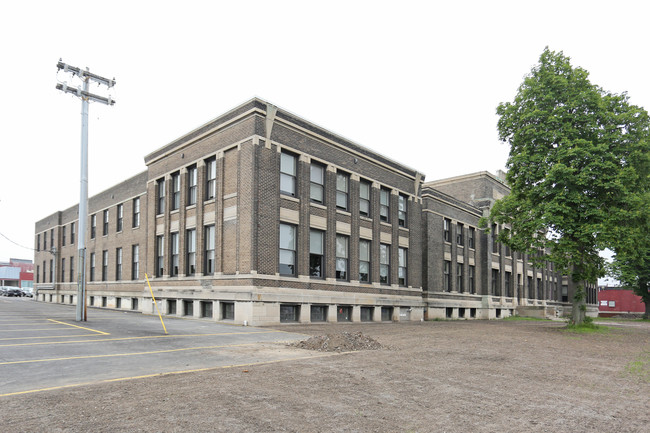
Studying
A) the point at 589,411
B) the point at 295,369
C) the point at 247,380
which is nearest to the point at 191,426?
the point at 247,380

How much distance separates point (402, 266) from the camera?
31.5 meters

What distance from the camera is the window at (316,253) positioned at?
79.9 ft

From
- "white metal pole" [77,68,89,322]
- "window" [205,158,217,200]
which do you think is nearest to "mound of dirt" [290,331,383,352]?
"white metal pole" [77,68,89,322]

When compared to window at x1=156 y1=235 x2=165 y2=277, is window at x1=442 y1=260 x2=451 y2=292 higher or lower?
lower

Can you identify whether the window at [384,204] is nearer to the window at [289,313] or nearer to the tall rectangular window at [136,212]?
the window at [289,313]

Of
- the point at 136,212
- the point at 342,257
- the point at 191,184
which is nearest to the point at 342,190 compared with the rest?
the point at 342,257

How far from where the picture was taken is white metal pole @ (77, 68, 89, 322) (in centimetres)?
1928

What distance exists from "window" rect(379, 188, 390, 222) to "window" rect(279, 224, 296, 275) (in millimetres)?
8272

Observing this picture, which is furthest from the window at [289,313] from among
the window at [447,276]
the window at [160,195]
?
the window at [447,276]

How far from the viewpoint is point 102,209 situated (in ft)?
125

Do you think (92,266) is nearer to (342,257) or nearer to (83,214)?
(83,214)

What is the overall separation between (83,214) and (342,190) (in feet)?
45.0

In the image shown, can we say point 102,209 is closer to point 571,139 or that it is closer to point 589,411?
point 571,139

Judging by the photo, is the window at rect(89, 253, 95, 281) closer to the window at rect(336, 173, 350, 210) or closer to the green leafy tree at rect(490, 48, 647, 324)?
the window at rect(336, 173, 350, 210)
